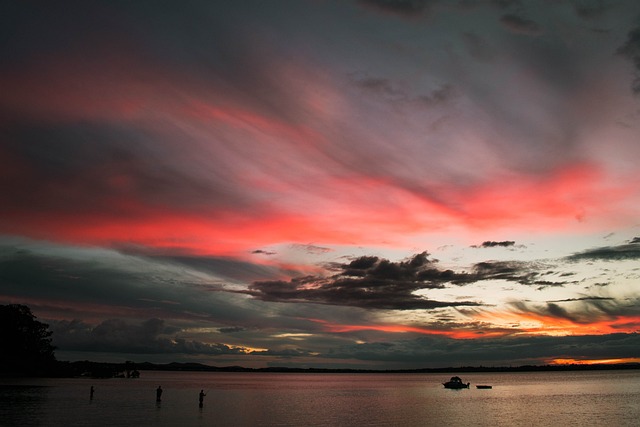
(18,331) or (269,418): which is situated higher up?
(18,331)

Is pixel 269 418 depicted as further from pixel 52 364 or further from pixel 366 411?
pixel 52 364

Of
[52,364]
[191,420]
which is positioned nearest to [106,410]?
[191,420]

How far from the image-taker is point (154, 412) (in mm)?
73375

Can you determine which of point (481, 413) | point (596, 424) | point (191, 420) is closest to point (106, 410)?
point (191, 420)

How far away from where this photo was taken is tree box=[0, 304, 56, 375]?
481 feet

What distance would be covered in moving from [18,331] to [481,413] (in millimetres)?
135919

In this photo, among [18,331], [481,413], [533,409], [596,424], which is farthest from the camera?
[18,331]

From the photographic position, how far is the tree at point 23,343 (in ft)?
481

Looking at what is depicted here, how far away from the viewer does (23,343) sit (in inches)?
6004

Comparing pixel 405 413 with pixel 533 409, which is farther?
pixel 533 409

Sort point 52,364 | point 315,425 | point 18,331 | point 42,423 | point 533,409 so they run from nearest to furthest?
1. point 42,423
2. point 315,425
3. point 533,409
4. point 18,331
5. point 52,364

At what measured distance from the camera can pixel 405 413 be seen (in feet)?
271

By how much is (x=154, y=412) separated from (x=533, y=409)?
68.2 m

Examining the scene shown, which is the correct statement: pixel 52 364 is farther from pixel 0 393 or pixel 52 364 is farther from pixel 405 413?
pixel 405 413
